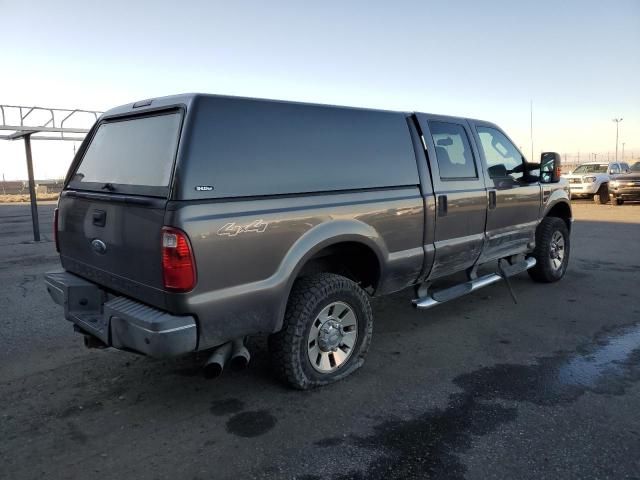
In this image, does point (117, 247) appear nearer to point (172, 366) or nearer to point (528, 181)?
point (172, 366)

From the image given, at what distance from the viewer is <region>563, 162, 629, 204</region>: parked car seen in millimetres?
19922

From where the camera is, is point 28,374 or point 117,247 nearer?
point 117,247

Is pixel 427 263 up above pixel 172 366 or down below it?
above

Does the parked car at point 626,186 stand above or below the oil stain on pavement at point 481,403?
above

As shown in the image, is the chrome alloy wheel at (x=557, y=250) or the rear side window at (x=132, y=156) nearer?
the rear side window at (x=132, y=156)

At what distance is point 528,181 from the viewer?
5.70m

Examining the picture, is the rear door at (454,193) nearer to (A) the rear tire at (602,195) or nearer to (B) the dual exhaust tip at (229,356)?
(B) the dual exhaust tip at (229,356)

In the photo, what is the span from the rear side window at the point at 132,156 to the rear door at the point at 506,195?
3.31m

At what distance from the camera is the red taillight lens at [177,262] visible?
2.74 metres

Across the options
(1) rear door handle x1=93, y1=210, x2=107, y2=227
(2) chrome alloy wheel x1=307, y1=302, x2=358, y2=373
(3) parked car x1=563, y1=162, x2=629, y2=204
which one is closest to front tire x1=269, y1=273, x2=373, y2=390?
(2) chrome alloy wheel x1=307, y1=302, x2=358, y2=373

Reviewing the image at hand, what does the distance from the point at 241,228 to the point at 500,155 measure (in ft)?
11.8

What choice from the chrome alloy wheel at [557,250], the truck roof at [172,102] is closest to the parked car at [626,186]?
the chrome alloy wheel at [557,250]

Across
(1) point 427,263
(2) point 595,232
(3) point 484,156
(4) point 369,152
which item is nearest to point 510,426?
(1) point 427,263

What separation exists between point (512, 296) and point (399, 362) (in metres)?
2.38
